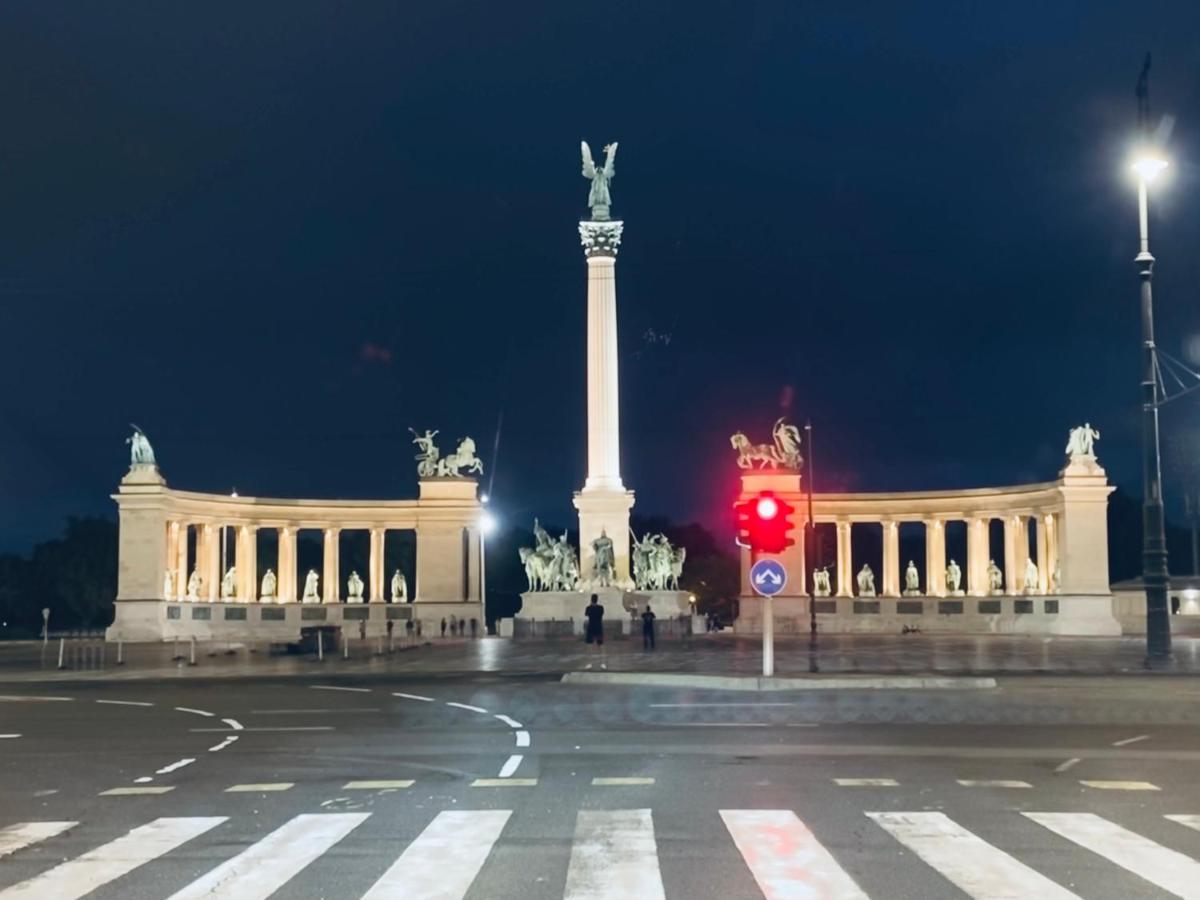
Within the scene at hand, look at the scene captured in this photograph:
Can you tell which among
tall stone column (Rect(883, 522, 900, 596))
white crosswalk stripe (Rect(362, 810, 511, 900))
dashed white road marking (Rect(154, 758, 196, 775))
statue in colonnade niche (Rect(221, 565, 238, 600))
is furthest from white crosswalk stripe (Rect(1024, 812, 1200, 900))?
statue in colonnade niche (Rect(221, 565, 238, 600))

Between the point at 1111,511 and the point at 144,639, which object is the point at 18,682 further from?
the point at 1111,511

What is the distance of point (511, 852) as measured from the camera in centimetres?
1099

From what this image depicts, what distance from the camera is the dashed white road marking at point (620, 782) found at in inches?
579

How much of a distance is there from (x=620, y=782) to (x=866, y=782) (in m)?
2.47

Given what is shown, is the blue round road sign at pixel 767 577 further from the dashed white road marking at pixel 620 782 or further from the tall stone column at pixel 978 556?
the tall stone column at pixel 978 556

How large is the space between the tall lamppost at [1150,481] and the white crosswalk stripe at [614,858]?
88.4 feet

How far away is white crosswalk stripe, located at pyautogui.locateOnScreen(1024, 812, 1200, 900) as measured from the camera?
31.9 ft

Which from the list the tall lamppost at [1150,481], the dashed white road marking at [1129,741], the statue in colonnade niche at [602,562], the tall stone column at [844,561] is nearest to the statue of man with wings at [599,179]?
the statue in colonnade niche at [602,562]

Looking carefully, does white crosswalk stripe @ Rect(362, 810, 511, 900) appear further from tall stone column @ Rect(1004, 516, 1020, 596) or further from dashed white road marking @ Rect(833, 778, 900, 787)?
tall stone column @ Rect(1004, 516, 1020, 596)

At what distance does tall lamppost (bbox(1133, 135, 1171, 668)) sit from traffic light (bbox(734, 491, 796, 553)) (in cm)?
1194

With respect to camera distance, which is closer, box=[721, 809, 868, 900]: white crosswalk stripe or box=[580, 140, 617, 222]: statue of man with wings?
box=[721, 809, 868, 900]: white crosswalk stripe

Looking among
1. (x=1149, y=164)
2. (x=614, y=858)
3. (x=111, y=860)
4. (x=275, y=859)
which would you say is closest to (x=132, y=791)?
(x=111, y=860)

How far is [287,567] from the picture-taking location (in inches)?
3479

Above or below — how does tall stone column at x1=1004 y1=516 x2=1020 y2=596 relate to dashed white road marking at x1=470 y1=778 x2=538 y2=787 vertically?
above
